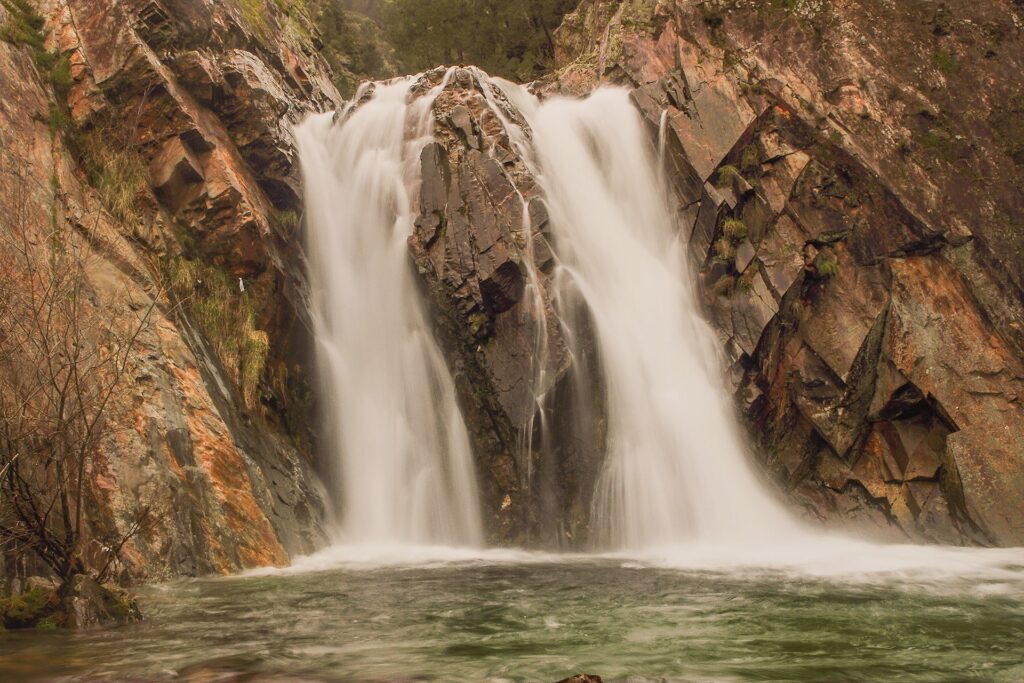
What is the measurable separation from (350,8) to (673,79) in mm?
33381

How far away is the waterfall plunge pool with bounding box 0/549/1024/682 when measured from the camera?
6156mm

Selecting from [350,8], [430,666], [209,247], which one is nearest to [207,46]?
[209,247]

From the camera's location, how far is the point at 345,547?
1351 cm

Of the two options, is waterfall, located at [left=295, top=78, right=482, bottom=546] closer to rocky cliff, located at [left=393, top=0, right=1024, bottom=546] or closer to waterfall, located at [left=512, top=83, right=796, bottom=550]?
rocky cliff, located at [left=393, top=0, right=1024, bottom=546]

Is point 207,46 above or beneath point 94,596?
above

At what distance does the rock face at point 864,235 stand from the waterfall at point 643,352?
610 millimetres

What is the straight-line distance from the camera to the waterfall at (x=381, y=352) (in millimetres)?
14492

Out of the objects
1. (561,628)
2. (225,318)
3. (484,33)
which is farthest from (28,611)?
(484,33)

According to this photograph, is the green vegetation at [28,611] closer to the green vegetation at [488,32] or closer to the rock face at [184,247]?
the rock face at [184,247]

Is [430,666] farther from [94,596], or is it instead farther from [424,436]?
[424,436]

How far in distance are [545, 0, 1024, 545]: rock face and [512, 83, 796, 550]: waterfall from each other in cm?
61

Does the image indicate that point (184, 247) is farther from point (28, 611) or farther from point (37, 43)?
point (28, 611)

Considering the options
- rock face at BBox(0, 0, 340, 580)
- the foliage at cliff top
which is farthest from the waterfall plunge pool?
the foliage at cliff top

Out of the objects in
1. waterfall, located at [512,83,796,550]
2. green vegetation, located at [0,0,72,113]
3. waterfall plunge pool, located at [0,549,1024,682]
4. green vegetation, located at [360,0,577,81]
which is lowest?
waterfall plunge pool, located at [0,549,1024,682]
